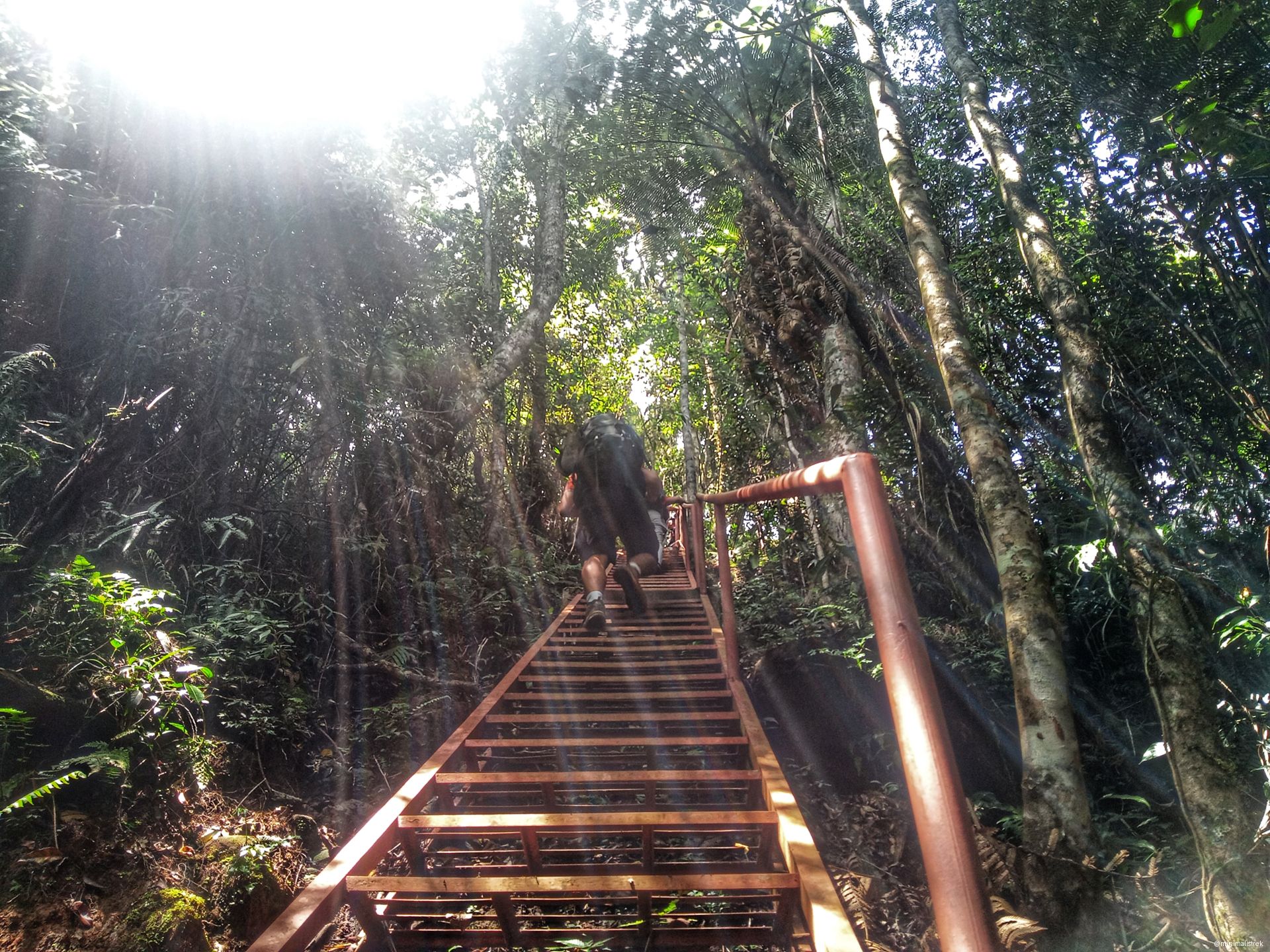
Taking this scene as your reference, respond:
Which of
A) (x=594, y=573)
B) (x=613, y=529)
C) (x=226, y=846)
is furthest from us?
(x=613, y=529)

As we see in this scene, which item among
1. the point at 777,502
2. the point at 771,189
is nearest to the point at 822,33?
the point at 771,189

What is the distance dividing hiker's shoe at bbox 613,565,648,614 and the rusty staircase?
95 cm

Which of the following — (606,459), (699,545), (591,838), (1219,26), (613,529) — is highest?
(1219,26)

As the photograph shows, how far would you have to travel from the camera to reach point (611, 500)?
4332 millimetres

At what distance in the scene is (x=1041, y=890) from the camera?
91.3 inches

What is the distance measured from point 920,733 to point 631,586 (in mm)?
3491

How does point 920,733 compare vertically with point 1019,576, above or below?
above

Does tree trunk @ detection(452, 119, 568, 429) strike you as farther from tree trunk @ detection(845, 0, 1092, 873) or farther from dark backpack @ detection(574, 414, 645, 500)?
tree trunk @ detection(845, 0, 1092, 873)

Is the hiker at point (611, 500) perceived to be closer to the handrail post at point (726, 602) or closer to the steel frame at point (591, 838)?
the steel frame at point (591, 838)

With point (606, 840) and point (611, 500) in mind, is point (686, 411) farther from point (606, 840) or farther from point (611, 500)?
point (606, 840)

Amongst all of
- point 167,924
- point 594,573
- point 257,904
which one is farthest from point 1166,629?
point 167,924

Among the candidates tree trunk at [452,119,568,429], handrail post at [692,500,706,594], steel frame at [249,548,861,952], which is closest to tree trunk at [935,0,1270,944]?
steel frame at [249,548,861,952]

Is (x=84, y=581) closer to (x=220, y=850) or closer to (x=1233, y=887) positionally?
(x=220, y=850)

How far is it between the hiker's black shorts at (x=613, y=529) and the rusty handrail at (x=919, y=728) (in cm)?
335
